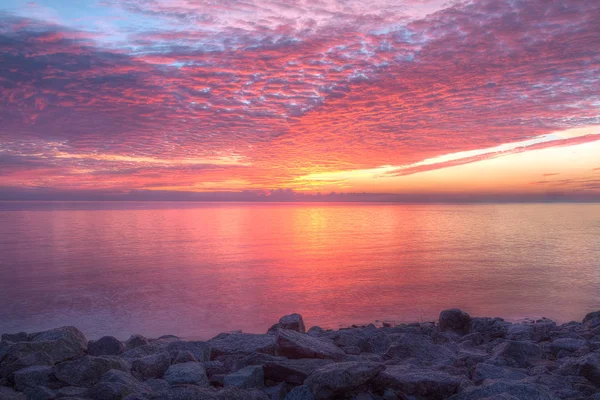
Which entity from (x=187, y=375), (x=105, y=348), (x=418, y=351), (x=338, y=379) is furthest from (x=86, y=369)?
(x=418, y=351)

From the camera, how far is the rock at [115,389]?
6.25 metres

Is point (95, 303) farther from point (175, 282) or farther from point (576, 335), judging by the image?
point (576, 335)

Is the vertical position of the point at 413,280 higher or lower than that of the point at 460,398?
lower

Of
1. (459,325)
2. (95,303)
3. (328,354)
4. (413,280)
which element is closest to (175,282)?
(95,303)

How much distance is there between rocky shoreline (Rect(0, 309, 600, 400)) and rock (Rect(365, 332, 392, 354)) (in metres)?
0.02

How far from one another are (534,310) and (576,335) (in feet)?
26.5

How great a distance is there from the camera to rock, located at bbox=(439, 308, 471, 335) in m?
13.2

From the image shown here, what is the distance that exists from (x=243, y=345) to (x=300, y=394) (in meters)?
2.94

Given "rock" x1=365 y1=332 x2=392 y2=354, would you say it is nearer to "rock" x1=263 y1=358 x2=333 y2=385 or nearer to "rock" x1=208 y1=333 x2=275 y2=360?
"rock" x1=208 y1=333 x2=275 y2=360

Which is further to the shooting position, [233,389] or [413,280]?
[413,280]

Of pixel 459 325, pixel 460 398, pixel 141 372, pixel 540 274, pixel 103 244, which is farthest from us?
pixel 103 244

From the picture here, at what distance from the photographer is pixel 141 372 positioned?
771cm

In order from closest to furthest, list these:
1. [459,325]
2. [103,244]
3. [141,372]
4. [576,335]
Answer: [141,372] < [576,335] < [459,325] < [103,244]

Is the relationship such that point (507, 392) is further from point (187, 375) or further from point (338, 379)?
point (187, 375)
